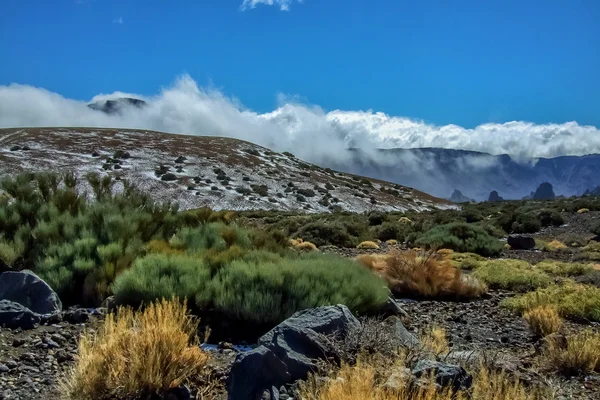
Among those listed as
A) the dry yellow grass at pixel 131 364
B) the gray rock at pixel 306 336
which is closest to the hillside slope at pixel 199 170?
the gray rock at pixel 306 336

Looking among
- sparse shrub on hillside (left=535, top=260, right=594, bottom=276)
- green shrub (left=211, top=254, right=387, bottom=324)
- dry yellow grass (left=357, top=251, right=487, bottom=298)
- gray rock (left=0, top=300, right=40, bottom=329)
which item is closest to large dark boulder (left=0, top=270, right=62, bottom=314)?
gray rock (left=0, top=300, right=40, bottom=329)

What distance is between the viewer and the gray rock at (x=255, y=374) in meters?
3.79

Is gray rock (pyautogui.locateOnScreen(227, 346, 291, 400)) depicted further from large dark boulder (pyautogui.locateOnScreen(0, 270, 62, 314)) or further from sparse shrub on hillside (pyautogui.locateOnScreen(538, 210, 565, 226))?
sparse shrub on hillside (pyautogui.locateOnScreen(538, 210, 565, 226))

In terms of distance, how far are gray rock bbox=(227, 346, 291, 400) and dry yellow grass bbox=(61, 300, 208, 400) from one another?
0.49 meters

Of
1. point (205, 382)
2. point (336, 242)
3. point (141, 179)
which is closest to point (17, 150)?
point (141, 179)

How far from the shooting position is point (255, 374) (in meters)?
3.85

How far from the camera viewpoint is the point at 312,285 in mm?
6562

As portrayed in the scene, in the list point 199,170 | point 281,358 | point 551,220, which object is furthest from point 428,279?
point 199,170

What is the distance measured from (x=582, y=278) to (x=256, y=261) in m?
7.61

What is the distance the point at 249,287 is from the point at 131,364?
8.78 ft

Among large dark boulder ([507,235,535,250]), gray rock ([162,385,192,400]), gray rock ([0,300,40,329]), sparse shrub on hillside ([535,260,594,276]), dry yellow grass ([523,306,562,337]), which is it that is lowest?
gray rock ([0,300,40,329])

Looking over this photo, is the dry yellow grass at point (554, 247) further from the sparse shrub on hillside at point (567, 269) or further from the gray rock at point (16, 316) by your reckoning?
the gray rock at point (16, 316)

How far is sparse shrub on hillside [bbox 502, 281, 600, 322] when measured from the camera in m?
7.40

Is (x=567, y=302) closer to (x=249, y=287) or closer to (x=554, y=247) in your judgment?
(x=249, y=287)
